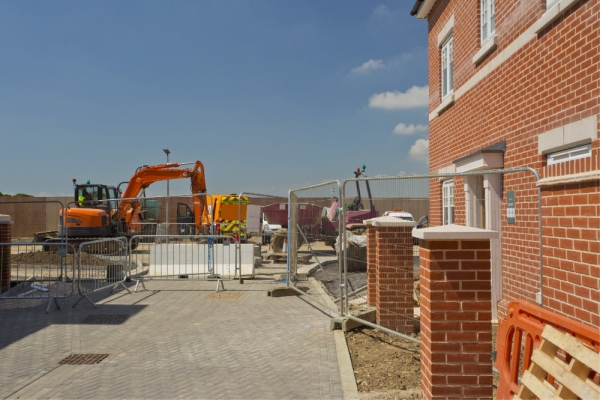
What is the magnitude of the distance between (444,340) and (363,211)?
16164 millimetres

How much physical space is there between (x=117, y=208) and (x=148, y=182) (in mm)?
2147

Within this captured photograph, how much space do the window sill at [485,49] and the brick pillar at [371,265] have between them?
12.4ft

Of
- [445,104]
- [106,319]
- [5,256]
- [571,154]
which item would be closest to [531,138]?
[571,154]

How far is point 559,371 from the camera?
9.23ft

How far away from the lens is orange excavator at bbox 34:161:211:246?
2031 cm

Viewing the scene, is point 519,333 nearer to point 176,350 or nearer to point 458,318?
point 458,318

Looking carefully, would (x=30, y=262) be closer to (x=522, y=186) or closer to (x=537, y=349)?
(x=522, y=186)

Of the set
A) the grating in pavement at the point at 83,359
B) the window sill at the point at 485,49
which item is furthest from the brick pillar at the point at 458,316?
the window sill at the point at 485,49

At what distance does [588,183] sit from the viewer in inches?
147

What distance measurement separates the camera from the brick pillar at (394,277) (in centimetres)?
708

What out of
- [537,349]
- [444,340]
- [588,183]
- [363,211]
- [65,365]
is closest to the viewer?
[537,349]

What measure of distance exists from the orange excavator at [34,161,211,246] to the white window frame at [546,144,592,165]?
15.4 meters

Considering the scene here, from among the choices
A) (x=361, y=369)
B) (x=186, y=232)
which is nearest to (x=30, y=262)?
(x=186, y=232)

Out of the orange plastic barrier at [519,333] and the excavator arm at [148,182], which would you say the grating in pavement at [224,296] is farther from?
the excavator arm at [148,182]
